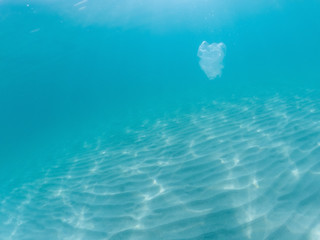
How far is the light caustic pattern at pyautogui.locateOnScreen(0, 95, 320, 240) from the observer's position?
3035 millimetres

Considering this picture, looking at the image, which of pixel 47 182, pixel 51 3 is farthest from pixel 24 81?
pixel 47 182

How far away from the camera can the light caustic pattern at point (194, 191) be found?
9.96ft

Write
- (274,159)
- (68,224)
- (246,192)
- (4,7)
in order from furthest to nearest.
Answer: (4,7), (274,159), (68,224), (246,192)

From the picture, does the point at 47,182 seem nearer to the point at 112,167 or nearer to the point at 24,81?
the point at 112,167

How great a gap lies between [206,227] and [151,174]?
2.24 meters

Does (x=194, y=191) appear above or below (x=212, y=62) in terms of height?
below

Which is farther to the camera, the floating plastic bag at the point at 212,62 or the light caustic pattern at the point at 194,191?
the floating plastic bag at the point at 212,62

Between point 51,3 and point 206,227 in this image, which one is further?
point 51,3

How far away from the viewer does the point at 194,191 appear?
13.1 ft

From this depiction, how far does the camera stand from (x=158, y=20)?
1462 inches

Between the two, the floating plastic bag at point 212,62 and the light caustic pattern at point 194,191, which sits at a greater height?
the floating plastic bag at point 212,62

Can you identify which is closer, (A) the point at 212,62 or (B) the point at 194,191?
(B) the point at 194,191

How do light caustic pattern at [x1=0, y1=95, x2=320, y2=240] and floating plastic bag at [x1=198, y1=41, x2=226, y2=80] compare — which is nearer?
light caustic pattern at [x1=0, y1=95, x2=320, y2=240]

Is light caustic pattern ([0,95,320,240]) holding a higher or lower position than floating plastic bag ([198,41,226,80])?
lower
